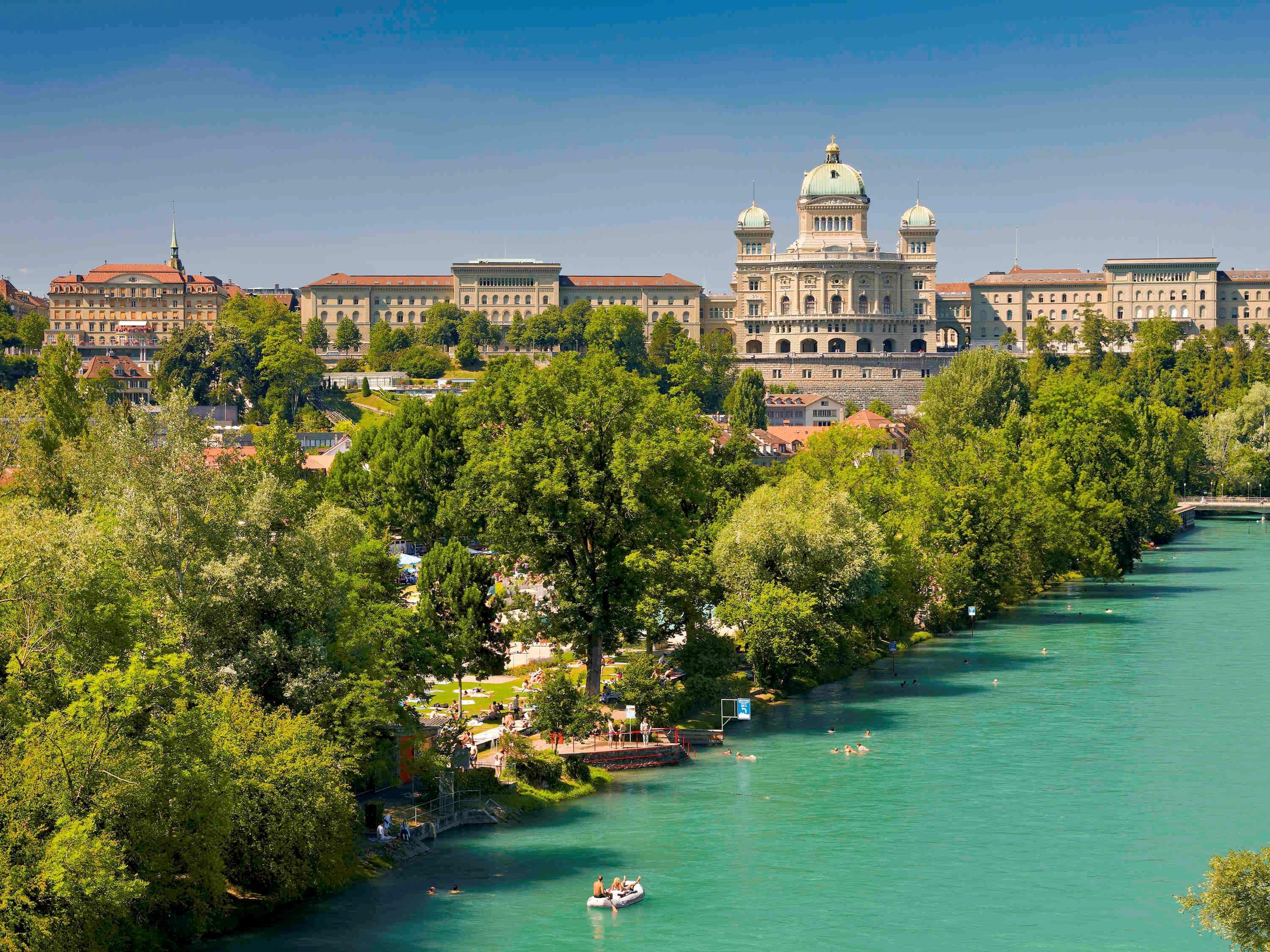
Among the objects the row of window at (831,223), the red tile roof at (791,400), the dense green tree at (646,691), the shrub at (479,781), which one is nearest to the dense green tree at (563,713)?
the dense green tree at (646,691)

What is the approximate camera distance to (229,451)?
41.1m

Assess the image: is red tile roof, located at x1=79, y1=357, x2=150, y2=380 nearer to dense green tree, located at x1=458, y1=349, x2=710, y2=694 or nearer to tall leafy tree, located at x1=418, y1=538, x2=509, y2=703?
tall leafy tree, located at x1=418, y1=538, x2=509, y2=703

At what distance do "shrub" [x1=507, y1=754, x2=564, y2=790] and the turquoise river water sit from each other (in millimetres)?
1439

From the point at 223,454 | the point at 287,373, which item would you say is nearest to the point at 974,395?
the point at 287,373

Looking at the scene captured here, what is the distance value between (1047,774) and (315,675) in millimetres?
20356

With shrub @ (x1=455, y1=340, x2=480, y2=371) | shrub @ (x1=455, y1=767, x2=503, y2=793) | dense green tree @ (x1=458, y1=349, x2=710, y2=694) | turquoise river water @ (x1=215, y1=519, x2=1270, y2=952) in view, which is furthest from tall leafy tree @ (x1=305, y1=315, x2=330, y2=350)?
shrub @ (x1=455, y1=767, x2=503, y2=793)

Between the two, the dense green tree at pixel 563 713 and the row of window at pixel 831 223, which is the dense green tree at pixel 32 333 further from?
the dense green tree at pixel 563 713

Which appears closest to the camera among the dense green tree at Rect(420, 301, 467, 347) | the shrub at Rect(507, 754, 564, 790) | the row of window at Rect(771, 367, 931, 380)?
the shrub at Rect(507, 754, 564, 790)

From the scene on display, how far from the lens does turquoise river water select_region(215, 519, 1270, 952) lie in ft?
107

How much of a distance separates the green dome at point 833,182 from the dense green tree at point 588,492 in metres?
147

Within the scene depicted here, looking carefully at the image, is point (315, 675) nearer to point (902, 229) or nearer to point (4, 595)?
point (4, 595)

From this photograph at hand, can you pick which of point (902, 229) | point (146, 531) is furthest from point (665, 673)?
point (902, 229)

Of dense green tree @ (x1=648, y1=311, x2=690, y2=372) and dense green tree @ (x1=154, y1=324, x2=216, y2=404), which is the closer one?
dense green tree @ (x1=154, y1=324, x2=216, y2=404)

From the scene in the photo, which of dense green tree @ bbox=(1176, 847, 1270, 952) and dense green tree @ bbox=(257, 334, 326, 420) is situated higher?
dense green tree @ bbox=(257, 334, 326, 420)
